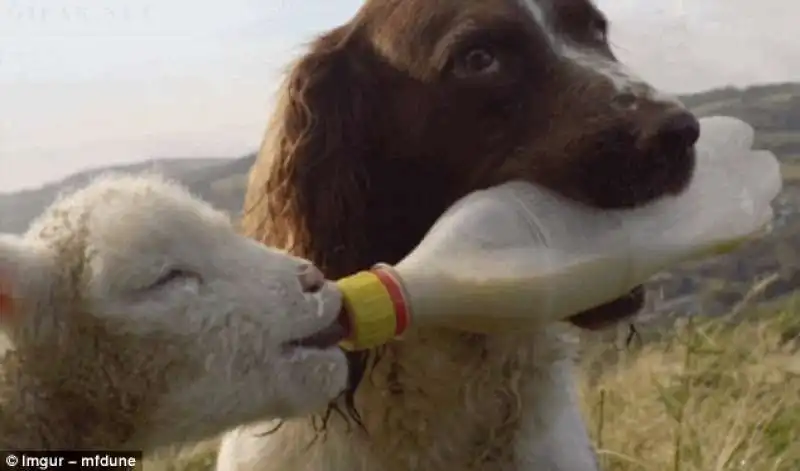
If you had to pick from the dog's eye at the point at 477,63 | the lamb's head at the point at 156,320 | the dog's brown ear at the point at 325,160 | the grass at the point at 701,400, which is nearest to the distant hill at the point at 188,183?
the dog's brown ear at the point at 325,160

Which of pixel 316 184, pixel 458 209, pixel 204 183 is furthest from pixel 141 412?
pixel 204 183

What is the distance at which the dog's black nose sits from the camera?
196cm

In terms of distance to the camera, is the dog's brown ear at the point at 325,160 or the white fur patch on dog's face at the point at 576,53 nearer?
the white fur patch on dog's face at the point at 576,53

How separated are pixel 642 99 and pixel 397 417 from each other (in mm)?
753

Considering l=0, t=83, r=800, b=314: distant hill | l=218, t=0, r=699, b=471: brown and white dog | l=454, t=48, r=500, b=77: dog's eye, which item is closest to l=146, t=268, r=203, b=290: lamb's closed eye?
l=218, t=0, r=699, b=471: brown and white dog

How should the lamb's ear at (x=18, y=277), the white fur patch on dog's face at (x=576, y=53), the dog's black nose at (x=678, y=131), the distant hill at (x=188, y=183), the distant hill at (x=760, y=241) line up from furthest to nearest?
the distant hill at (x=760, y=241) < the distant hill at (x=188, y=183) < the white fur patch on dog's face at (x=576, y=53) < the dog's black nose at (x=678, y=131) < the lamb's ear at (x=18, y=277)

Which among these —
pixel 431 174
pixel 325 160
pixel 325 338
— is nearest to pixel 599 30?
pixel 431 174

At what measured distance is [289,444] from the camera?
232 cm

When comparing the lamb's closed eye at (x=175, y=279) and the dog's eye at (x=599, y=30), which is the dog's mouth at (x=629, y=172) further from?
the lamb's closed eye at (x=175, y=279)

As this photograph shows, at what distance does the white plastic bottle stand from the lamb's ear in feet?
1.40

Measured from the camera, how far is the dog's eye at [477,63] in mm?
2176

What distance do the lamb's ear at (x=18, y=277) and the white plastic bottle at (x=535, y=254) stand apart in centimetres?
43

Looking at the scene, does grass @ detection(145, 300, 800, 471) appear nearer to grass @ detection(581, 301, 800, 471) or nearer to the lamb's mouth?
grass @ detection(581, 301, 800, 471)

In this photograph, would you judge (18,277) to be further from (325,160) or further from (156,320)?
(325,160)
